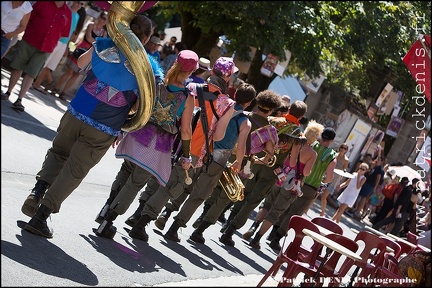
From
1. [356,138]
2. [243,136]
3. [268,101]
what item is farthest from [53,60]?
[356,138]

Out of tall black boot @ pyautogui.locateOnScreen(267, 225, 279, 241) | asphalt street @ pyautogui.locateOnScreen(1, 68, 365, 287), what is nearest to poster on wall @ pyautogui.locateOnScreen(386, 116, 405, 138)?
tall black boot @ pyautogui.locateOnScreen(267, 225, 279, 241)

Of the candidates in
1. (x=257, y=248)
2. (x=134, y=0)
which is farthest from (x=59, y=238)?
(x=257, y=248)

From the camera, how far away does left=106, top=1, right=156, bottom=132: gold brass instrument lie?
24.3ft

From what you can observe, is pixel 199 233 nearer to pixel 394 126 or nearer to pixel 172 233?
pixel 172 233

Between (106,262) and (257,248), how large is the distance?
515 cm

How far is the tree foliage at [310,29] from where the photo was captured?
2333 centimetres

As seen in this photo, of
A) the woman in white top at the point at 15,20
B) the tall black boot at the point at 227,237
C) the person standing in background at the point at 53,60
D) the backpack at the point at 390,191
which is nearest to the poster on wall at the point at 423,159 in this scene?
the backpack at the point at 390,191

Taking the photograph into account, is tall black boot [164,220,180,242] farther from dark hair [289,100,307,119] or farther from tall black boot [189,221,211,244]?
dark hair [289,100,307,119]

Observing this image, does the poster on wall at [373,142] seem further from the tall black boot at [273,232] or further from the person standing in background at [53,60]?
the tall black boot at [273,232]

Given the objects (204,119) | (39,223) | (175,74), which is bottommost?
(39,223)

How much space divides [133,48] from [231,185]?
357 centimetres

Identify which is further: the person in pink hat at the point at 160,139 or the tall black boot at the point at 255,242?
the tall black boot at the point at 255,242

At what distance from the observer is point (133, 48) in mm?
7566

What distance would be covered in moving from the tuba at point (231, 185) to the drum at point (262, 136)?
608 millimetres
